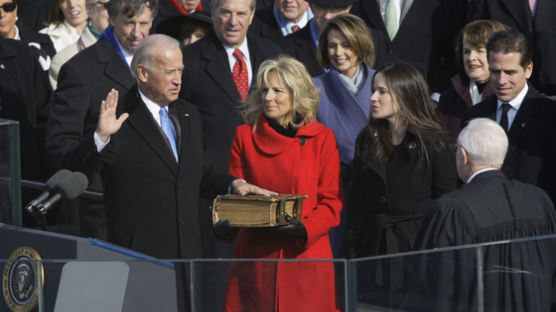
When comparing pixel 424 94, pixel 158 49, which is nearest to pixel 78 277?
pixel 158 49

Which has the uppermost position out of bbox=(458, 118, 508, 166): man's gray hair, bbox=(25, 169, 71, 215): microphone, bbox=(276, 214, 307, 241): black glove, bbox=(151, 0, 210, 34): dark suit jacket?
bbox=(151, 0, 210, 34): dark suit jacket

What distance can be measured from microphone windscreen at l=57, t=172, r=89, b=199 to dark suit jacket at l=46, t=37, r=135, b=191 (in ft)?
5.60

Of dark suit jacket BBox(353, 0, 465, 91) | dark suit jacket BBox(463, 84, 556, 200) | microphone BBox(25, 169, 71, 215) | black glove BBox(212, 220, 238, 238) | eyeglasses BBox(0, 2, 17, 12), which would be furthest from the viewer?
eyeglasses BBox(0, 2, 17, 12)

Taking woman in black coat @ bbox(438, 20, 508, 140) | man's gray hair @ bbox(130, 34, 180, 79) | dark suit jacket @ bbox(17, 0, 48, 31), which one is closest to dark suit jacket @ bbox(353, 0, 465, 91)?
→ woman in black coat @ bbox(438, 20, 508, 140)

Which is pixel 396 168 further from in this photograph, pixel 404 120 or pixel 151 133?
pixel 151 133

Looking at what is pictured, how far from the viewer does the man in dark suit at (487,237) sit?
3.94 m

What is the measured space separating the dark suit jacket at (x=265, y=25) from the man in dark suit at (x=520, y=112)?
8.67 feet

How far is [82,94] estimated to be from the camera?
6.81 meters

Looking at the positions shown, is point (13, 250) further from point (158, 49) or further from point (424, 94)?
point (424, 94)

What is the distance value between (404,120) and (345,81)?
1.10 meters

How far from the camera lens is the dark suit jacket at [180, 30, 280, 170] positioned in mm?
6969

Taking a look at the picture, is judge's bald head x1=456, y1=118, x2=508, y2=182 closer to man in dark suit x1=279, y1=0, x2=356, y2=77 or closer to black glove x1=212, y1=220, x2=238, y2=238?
black glove x1=212, y1=220, x2=238, y2=238

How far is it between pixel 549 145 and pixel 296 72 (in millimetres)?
1710

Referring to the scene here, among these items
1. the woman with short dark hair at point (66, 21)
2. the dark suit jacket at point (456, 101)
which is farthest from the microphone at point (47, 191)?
the woman with short dark hair at point (66, 21)
